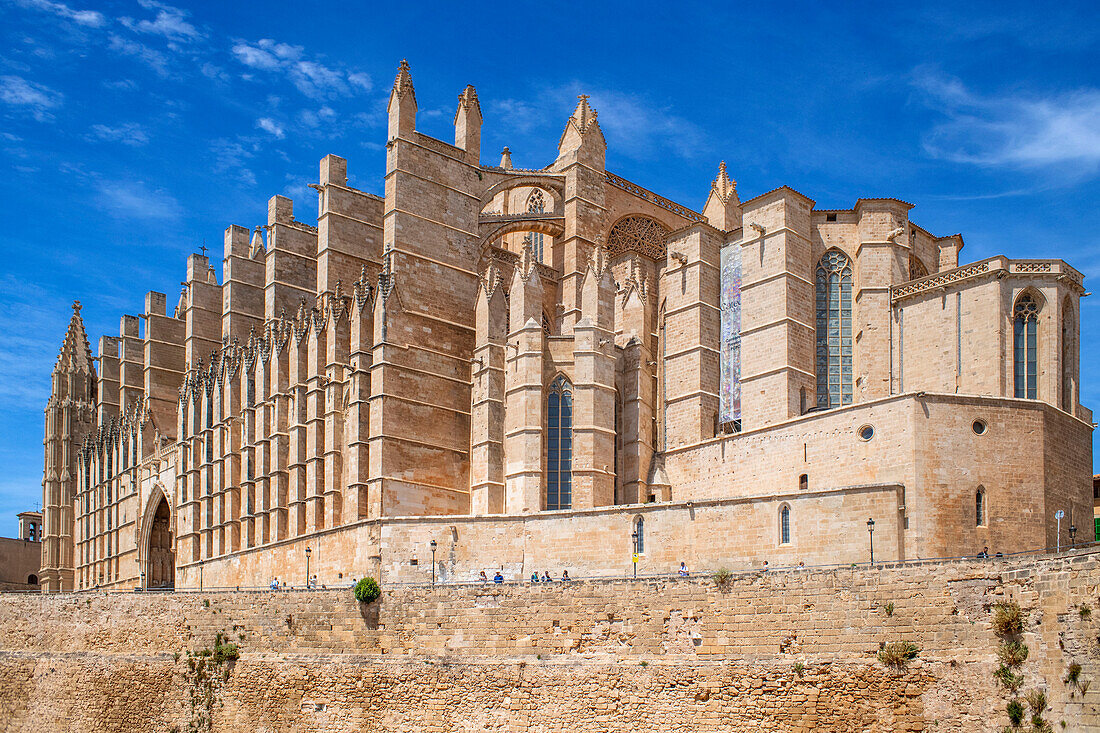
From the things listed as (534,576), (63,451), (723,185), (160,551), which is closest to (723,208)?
(723,185)

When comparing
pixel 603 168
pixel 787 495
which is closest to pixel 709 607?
pixel 787 495

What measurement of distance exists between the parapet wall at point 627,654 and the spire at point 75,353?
1274 inches

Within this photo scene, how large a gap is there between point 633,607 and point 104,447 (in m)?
41.5

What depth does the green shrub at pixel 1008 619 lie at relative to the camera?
23.4 meters

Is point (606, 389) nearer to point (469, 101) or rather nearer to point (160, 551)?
point (469, 101)

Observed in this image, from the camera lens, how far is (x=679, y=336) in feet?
137

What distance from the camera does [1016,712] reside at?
74.8ft

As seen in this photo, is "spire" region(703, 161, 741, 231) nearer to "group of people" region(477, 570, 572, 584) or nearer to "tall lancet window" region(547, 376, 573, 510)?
"tall lancet window" region(547, 376, 573, 510)

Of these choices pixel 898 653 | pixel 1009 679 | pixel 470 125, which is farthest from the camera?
pixel 470 125

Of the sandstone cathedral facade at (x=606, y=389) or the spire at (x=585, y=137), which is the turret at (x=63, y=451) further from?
the spire at (x=585, y=137)

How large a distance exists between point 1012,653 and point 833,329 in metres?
17.7

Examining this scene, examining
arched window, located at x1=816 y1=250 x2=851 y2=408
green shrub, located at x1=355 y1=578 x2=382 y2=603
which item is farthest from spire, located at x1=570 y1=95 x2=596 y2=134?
green shrub, located at x1=355 y1=578 x2=382 y2=603

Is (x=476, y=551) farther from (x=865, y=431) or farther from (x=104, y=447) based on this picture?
(x=104, y=447)

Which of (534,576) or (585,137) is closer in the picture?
(534,576)
